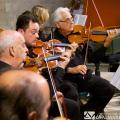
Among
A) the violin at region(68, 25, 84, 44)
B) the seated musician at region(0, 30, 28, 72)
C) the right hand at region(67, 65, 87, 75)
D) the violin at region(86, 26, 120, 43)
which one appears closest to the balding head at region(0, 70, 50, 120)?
the seated musician at region(0, 30, 28, 72)

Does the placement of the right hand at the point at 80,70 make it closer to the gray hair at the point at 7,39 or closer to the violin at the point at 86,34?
the violin at the point at 86,34

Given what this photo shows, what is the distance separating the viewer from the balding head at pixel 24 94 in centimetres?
165

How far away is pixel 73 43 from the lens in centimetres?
464

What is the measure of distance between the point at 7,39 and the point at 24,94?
1.62 m

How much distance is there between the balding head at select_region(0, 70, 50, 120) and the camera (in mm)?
1652

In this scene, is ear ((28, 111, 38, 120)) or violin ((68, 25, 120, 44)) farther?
violin ((68, 25, 120, 44))

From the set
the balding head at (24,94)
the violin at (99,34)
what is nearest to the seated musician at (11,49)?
the balding head at (24,94)

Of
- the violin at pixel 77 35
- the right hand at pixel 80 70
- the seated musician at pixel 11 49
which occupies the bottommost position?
the right hand at pixel 80 70

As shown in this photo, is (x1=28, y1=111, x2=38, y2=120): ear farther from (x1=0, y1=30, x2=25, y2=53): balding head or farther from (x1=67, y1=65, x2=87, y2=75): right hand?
(x1=67, y1=65, x2=87, y2=75): right hand

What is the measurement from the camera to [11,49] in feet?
10.6

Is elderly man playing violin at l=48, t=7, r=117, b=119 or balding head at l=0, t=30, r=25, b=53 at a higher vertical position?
balding head at l=0, t=30, r=25, b=53

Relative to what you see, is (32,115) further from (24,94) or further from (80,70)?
(80,70)

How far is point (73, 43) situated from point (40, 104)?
296 centimetres

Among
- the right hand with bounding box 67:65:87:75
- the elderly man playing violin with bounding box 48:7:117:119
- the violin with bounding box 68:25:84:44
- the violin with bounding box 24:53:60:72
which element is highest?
the violin with bounding box 68:25:84:44
